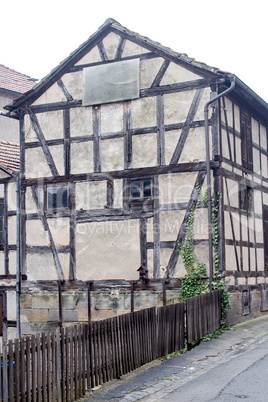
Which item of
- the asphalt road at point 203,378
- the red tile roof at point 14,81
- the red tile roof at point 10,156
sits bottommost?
the asphalt road at point 203,378

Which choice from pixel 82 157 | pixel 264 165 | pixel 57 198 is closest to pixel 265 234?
pixel 264 165

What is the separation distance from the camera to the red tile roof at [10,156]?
1708 centimetres

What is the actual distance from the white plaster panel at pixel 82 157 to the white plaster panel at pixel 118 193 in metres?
0.87

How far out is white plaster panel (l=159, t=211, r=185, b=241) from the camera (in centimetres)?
1387

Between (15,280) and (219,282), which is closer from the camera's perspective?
(219,282)

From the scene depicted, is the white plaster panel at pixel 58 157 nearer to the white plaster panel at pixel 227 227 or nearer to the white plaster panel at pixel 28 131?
the white plaster panel at pixel 28 131

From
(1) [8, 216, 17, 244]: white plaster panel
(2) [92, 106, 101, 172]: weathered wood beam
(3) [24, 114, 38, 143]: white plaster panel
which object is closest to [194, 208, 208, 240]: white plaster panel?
(2) [92, 106, 101, 172]: weathered wood beam

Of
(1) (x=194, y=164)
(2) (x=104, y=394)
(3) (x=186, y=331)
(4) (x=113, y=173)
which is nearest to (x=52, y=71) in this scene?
(4) (x=113, y=173)

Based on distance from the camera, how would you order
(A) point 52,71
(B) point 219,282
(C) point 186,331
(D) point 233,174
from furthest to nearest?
(A) point 52,71
(D) point 233,174
(B) point 219,282
(C) point 186,331

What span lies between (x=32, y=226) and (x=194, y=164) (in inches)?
197

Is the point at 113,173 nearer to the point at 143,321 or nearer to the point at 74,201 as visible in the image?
the point at 74,201

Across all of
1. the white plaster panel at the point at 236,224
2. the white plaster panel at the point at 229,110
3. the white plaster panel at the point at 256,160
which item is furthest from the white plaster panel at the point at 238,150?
the white plaster panel at the point at 236,224

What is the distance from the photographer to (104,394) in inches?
304

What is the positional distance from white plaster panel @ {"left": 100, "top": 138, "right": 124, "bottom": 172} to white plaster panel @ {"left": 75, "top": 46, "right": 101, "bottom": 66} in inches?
89.9
